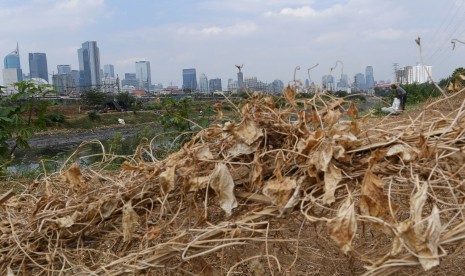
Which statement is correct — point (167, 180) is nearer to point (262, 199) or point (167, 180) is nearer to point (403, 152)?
point (262, 199)

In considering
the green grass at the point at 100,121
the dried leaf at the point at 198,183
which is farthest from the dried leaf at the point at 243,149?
the green grass at the point at 100,121

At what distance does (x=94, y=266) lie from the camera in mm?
1516

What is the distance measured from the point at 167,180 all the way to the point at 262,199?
0.96 ft

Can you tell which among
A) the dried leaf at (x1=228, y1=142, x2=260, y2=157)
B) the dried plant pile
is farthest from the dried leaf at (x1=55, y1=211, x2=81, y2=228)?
the dried leaf at (x1=228, y1=142, x2=260, y2=157)

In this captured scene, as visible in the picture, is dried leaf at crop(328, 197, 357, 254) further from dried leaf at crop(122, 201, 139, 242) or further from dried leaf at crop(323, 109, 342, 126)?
dried leaf at crop(122, 201, 139, 242)

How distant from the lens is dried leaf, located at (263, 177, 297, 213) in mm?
1231

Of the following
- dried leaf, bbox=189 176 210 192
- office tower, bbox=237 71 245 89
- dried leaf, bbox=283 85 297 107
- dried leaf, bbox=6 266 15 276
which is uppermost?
office tower, bbox=237 71 245 89

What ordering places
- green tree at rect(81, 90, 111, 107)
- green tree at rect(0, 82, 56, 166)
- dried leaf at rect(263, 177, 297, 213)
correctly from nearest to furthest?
dried leaf at rect(263, 177, 297, 213), green tree at rect(0, 82, 56, 166), green tree at rect(81, 90, 111, 107)

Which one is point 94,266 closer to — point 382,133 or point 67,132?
point 382,133

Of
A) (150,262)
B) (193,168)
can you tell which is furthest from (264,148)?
(150,262)

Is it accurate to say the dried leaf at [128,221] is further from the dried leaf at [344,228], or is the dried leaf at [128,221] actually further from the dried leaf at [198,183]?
the dried leaf at [344,228]

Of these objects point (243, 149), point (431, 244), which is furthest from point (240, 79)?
point (431, 244)

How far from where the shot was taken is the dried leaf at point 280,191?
123 cm


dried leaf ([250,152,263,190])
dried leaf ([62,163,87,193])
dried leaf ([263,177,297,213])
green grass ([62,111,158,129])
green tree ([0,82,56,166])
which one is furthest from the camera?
green grass ([62,111,158,129])
